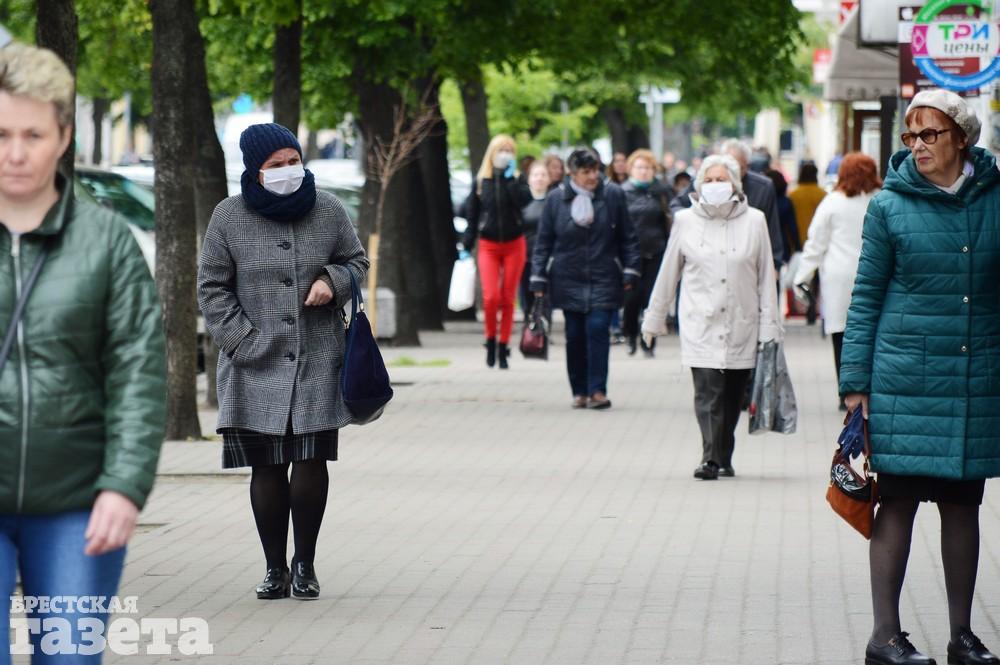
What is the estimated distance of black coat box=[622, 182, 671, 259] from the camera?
20969 millimetres

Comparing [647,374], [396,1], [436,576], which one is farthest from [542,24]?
[436,576]

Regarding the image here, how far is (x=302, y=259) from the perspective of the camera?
7.68 m

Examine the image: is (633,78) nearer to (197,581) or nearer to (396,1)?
(396,1)

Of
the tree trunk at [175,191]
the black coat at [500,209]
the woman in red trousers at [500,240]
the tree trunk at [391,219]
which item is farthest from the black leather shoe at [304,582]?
the tree trunk at [391,219]

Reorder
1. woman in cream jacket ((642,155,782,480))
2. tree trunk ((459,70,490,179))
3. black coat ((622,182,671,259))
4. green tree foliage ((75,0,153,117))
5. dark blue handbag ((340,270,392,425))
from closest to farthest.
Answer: dark blue handbag ((340,270,392,425))
woman in cream jacket ((642,155,782,480))
green tree foliage ((75,0,153,117))
black coat ((622,182,671,259))
tree trunk ((459,70,490,179))

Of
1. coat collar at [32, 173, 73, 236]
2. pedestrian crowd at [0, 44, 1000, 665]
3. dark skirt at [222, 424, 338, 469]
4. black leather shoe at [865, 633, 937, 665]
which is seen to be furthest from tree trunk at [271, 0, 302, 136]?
coat collar at [32, 173, 73, 236]

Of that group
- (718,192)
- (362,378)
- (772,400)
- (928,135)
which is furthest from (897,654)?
(718,192)

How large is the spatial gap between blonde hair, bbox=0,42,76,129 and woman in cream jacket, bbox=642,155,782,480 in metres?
7.31

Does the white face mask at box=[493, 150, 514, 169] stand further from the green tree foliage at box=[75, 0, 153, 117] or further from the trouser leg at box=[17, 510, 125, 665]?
the trouser leg at box=[17, 510, 125, 665]

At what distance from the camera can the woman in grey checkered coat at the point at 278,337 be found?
7.59 metres

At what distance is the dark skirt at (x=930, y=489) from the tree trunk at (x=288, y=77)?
34.2ft

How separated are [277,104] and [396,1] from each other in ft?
9.19

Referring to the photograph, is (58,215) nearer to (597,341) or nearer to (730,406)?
(730,406)

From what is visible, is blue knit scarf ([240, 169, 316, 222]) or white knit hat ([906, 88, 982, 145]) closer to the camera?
white knit hat ([906, 88, 982, 145])
